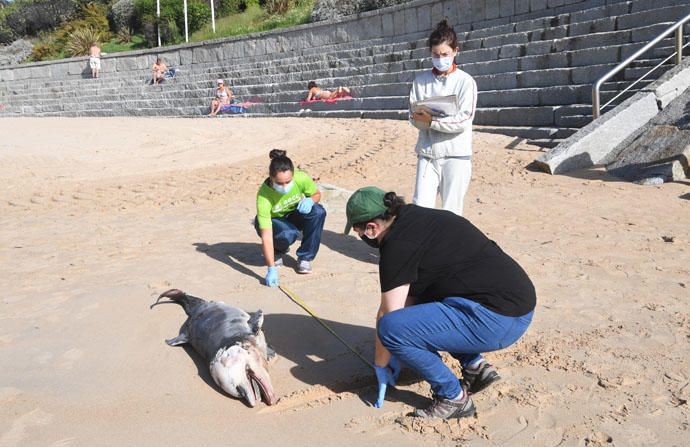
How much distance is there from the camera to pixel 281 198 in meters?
5.19

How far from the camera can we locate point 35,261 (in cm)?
569

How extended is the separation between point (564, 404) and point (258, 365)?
148 centimetres

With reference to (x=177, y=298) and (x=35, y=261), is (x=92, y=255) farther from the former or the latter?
(x=177, y=298)

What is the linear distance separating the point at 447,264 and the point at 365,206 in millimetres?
438

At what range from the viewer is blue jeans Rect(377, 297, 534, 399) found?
2.90 m

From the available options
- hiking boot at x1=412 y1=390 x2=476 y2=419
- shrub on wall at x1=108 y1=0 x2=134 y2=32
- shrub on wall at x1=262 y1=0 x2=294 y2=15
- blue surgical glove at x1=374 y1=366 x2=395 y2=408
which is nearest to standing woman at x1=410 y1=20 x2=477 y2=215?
blue surgical glove at x1=374 y1=366 x2=395 y2=408

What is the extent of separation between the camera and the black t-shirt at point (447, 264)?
111 inches

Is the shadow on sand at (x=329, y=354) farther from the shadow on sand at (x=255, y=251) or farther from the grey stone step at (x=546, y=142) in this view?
the grey stone step at (x=546, y=142)

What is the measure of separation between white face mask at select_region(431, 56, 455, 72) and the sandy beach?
1592 millimetres

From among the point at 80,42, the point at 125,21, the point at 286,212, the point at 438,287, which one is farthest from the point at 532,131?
the point at 125,21

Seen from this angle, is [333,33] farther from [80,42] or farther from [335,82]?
[80,42]

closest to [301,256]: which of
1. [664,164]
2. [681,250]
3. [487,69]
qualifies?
[681,250]

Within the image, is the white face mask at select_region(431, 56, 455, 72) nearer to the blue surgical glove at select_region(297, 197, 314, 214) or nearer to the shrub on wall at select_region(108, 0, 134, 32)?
the blue surgical glove at select_region(297, 197, 314, 214)

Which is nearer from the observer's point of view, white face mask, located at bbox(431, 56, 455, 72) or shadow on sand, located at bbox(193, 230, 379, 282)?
white face mask, located at bbox(431, 56, 455, 72)
